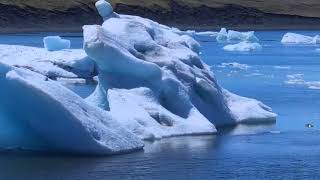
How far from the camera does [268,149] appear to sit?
1288 cm

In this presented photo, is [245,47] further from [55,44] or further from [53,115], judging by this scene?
[53,115]

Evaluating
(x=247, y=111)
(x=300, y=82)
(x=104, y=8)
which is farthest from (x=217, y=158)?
(x=300, y=82)

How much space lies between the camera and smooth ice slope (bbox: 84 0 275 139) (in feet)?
44.0

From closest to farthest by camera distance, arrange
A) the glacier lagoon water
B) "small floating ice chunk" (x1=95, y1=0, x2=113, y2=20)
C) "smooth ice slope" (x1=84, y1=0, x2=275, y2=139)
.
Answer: the glacier lagoon water → "smooth ice slope" (x1=84, y1=0, x2=275, y2=139) → "small floating ice chunk" (x1=95, y1=0, x2=113, y2=20)

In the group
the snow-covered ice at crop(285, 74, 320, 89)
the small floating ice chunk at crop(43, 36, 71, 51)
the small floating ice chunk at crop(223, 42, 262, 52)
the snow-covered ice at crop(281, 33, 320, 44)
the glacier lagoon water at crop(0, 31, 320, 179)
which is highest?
the snow-covered ice at crop(281, 33, 320, 44)

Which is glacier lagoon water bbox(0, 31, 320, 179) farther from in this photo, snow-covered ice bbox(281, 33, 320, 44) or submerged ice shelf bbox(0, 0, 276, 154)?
snow-covered ice bbox(281, 33, 320, 44)

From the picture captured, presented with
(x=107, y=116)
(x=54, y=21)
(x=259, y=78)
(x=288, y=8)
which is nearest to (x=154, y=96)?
(x=107, y=116)

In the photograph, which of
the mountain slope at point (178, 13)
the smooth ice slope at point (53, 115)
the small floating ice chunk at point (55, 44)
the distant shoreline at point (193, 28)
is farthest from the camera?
the mountain slope at point (178, 13)

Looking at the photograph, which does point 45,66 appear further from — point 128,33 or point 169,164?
point 169,164

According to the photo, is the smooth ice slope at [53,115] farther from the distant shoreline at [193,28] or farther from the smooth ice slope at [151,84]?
the distant shoreline at [193,28]

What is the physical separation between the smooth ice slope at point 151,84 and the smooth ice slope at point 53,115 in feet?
3.52

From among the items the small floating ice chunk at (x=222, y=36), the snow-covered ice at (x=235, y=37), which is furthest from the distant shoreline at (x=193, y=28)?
the snow-covered ice at (x=235, y=37)

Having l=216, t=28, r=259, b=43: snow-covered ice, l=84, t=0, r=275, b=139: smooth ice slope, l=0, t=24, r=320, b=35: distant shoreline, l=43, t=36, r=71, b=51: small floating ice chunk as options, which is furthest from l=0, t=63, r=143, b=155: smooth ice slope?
l=0, t=24, r=320, b=35: distant shoreline

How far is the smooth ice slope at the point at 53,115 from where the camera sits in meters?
11.3
